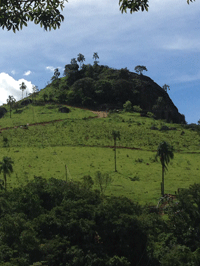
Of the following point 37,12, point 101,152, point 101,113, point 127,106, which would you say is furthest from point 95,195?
point 127,106

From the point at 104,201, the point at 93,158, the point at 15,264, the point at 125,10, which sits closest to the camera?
the point at 125,10

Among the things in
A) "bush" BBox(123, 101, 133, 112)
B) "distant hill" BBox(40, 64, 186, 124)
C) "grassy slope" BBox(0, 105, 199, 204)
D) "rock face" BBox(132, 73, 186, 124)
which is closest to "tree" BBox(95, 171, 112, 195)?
"grassy slope" BBox(0, 105, 199, 204)

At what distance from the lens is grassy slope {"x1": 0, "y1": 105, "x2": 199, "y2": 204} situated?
61.8 metres

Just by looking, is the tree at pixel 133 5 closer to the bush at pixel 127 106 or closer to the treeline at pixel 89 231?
the treeline at pixel 89 231

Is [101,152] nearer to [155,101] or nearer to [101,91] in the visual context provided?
[101,91]

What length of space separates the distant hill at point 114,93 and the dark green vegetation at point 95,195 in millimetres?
30666

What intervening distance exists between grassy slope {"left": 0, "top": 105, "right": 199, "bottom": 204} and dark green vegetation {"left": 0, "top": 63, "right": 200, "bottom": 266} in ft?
0.81

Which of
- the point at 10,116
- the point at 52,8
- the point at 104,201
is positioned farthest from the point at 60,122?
the point at 52,8

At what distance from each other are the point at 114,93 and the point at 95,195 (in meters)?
129

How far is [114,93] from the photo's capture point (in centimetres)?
16512

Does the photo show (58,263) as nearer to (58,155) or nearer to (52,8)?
(52,8)

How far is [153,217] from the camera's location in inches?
1483

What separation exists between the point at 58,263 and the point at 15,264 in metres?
5.89

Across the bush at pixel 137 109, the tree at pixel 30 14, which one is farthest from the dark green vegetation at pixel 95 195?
the bush at pixel 137 109
